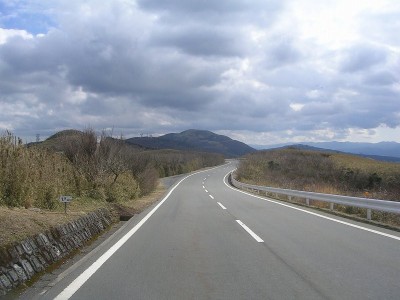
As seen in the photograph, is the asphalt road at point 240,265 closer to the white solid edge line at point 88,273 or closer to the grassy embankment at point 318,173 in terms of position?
the white solid edge line at point 88,273

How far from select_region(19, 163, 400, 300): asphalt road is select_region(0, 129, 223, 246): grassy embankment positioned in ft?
5.10

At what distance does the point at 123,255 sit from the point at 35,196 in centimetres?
535

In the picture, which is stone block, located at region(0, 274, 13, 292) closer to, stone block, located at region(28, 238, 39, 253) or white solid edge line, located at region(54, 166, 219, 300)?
white solid edge line, located at region(54, 166, 219, 300)

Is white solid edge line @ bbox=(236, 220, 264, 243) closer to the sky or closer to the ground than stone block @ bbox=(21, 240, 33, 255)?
closer to the ground

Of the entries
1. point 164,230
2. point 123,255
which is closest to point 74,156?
point 164,230

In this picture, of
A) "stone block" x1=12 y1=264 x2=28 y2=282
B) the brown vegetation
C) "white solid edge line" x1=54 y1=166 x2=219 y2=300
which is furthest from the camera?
the brown vegetation

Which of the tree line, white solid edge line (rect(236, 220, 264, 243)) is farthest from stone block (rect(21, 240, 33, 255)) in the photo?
white solid edge line (rect(236, 220, 264, 243))

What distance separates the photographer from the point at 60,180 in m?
15.8

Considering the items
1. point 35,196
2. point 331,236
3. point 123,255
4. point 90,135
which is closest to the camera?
point 123,255

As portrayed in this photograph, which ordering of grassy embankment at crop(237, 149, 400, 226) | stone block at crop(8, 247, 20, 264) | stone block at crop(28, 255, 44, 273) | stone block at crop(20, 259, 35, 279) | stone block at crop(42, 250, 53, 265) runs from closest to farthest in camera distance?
stone block at crop(8, 247, 20, 264) < stone block at crop(20, 259, 35, 279) < stone block at crop(28, 255, 44, 273) < stone block at crop(42, 250, 53, 265) < grassy embankment at crop(237, 149, 400, 226)

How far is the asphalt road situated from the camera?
19.3 feet

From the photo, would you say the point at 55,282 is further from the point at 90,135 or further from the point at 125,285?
the point at 90,135

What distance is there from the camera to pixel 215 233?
11.7 meters

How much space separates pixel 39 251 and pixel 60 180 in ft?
28.4
